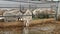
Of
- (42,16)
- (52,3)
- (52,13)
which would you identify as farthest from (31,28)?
(52,3)

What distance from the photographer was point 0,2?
64.8 inches

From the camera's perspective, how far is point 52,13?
4.40 ft

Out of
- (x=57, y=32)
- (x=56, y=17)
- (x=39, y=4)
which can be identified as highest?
(x=39, y=4)

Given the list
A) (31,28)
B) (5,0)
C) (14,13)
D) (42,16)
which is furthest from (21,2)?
Answer: (31,28)

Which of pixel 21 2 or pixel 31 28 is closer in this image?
pixel 31 28

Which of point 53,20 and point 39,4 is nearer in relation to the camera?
point 53,20

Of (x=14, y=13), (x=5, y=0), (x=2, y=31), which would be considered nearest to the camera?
(x=2, y=31)

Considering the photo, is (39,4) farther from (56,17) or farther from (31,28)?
(31,28)

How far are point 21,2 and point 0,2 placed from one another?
276 millimetres

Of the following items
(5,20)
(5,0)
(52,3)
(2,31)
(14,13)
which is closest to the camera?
(2,31)

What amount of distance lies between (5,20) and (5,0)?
0.51 metres

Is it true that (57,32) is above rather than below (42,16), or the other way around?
below

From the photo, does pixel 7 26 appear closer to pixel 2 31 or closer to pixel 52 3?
pixel 2 31

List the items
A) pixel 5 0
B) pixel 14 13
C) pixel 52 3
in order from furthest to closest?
pixel 5 0 < pixel 52 3 < pixel 14 13
